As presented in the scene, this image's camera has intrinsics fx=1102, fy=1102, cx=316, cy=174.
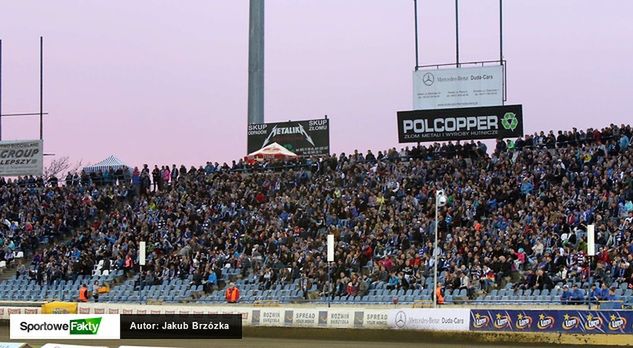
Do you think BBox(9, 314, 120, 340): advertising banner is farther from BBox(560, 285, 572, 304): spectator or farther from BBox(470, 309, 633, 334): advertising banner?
BBox(560, 285, 572, 304): spectator

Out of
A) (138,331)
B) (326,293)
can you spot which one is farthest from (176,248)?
(138,331)

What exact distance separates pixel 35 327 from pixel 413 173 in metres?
18.4

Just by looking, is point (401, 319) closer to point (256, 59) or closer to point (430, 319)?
point (430, 319)

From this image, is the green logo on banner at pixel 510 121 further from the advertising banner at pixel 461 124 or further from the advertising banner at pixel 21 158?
the advertising banner at pixel 21 158

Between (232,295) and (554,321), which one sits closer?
(554,321)

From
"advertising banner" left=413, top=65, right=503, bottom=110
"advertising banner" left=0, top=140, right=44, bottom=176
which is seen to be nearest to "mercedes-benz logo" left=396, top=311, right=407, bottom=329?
"advertising banner" left=413, top=65, right=503, bottom=110

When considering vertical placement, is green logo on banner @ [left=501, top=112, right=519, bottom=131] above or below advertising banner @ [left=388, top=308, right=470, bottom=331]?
above

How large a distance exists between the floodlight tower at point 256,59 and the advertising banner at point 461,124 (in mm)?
9385

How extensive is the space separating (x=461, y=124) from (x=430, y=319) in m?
18.6

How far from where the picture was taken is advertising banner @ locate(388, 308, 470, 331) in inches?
1252

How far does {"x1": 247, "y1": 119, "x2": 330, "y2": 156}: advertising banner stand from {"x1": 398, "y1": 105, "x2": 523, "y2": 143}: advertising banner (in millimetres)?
5029

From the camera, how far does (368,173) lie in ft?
153

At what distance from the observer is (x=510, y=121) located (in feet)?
160
